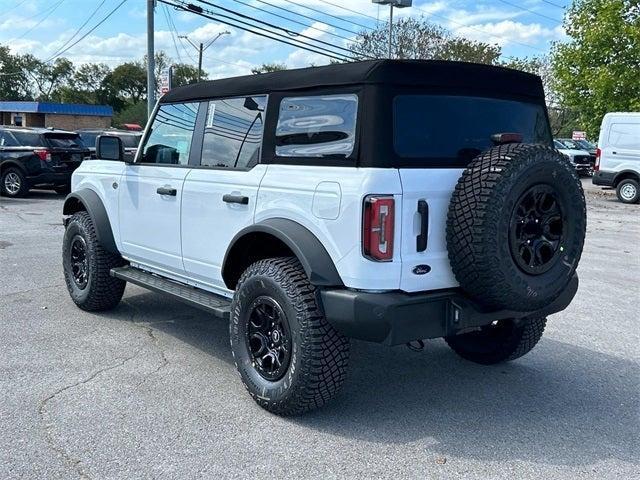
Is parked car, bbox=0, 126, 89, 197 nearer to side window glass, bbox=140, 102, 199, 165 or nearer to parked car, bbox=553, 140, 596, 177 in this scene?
side window glass, bbox=140, 102, 199, 165

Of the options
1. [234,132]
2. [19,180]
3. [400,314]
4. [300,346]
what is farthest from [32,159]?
[400,314]

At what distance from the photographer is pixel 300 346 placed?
361cm

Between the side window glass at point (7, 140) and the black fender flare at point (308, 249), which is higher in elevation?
the side window glass at point (7, 140)

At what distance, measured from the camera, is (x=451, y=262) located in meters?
3.53

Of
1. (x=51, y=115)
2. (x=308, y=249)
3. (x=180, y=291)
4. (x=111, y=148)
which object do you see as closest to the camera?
(x=308, y=249)

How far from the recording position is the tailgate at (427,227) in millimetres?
3459

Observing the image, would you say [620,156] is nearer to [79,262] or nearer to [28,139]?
[28,139]

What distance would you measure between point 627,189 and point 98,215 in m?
17.5

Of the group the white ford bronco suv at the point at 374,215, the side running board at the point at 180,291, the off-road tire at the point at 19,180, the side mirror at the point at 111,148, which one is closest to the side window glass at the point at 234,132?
the white ford bronco suv at the point at 374,215

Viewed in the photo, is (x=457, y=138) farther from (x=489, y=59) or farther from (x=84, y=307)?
(x=489, y=59)

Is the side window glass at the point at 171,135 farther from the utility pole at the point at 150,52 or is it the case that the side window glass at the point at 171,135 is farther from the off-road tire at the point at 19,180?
the utility pole at the point at 150,52

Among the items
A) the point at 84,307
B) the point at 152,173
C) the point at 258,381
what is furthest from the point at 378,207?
the point at 84,307

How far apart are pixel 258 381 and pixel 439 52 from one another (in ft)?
128

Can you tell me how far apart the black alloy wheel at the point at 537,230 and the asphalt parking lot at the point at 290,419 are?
1.01m
